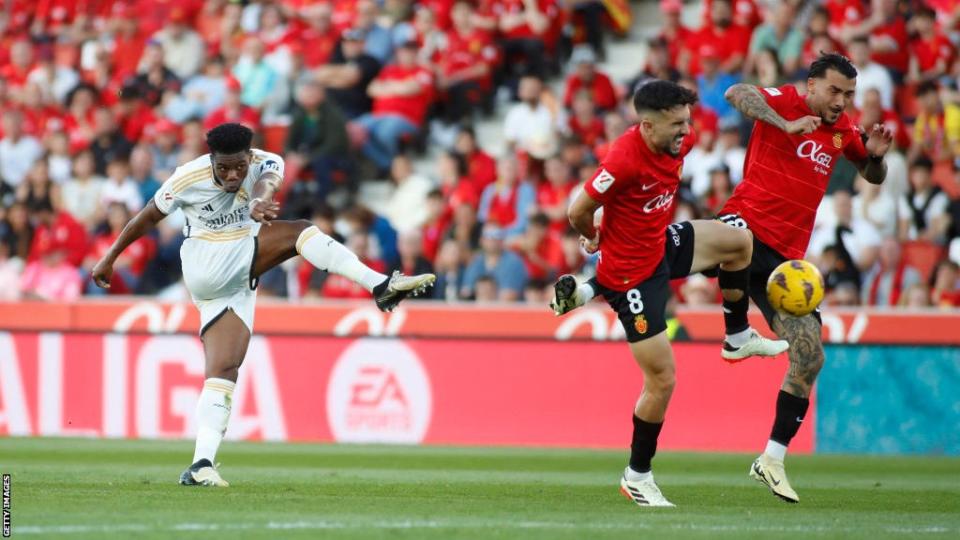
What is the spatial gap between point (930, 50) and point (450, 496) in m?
10.4

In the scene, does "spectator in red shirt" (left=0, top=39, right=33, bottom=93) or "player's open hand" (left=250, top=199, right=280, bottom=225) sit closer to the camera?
"player's open hand" (left=250, top=199, right=280, bottom=225)

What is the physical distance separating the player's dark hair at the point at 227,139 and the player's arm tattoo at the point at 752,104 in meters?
3.16

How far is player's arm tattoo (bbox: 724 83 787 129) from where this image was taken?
10.3m

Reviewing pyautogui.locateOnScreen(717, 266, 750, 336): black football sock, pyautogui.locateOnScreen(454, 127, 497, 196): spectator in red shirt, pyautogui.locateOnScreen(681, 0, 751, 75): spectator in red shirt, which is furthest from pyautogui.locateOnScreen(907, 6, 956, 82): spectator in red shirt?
pyautogui.locateOnScreen(717, 266, 750, 336): black football sock

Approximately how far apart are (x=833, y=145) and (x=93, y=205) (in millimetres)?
13094

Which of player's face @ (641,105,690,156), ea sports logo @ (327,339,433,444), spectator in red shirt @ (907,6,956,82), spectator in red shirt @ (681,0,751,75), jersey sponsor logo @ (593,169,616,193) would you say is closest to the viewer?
jersey sponsor logo @ (593,169,616,193)

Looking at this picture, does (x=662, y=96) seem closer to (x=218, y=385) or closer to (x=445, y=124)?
(x=218, y=385)

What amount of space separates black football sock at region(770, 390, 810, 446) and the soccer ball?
576mm

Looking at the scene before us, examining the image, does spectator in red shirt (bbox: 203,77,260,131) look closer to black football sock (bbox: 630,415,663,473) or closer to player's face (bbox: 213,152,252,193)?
player's face (bbox: 213,152,252,193)

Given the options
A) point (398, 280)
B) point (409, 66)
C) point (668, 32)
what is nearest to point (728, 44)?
point (668, 32)

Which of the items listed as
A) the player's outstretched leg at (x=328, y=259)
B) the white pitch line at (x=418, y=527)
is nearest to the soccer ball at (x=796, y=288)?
the white pitch line at (x=418, y=527)

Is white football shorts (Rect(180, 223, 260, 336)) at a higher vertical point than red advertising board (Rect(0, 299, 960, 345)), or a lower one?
higher

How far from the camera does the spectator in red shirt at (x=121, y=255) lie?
19.8m

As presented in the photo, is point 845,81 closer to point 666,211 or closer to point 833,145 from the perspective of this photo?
point 833,145
